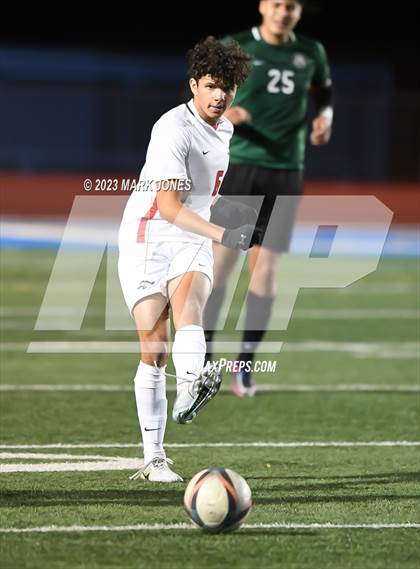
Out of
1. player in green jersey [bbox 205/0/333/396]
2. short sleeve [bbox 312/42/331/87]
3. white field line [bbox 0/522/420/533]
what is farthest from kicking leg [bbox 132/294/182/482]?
short sleeve [bbox 312/42/331/87]

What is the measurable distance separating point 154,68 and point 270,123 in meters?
22.5

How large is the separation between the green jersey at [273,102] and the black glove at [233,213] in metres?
2.77

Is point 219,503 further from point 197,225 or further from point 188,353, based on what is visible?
point 197,225

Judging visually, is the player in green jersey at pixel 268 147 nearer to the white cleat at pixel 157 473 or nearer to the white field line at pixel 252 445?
the white field line at pixel 252 445

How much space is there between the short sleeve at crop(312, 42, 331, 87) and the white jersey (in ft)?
10.6

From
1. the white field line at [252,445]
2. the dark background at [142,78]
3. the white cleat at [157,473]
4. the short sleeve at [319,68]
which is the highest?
the short sleeve at [319,68]

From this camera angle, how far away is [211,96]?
20.2ft

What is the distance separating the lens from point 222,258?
8961mm

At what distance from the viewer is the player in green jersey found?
30.3 feet

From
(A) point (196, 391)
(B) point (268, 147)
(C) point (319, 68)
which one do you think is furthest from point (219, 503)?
(C) point (319, 68)

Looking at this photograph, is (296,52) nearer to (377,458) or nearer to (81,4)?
(377,458)

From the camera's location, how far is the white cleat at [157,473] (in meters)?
6.17

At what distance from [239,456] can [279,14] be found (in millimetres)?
3450

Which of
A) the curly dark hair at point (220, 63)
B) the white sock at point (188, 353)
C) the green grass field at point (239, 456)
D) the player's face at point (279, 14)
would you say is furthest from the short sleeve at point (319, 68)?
the white sock at point (188, 353)
